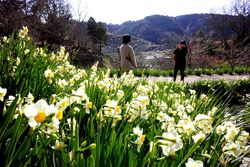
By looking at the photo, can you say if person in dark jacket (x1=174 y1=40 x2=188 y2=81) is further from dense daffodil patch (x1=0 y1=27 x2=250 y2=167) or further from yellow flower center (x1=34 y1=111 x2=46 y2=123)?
yellow flower center (x1=34 y1=111 x2=46 y2=123)

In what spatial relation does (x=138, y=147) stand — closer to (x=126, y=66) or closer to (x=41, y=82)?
(x=41, y=82)

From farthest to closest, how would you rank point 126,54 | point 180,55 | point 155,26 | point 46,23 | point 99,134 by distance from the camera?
point 155,26, point 46,23, point 180,55, point 126,54, point 99,134

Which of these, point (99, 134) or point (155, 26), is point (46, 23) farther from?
point (155, 26)

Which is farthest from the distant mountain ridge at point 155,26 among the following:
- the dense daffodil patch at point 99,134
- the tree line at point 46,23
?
the dense daffodil patch at point 99,134

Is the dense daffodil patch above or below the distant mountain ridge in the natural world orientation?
below

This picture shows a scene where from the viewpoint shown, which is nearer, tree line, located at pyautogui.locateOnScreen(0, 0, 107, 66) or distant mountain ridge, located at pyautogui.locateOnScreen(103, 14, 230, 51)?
tree line, located at pyautogui.locateOnScreen(0, 0, 107, 66)

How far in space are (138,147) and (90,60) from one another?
26.3m

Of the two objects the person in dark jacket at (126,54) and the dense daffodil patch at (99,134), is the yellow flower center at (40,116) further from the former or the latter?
the person in dark jacket at (126,54)

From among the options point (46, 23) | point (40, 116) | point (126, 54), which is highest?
point (46, 23)

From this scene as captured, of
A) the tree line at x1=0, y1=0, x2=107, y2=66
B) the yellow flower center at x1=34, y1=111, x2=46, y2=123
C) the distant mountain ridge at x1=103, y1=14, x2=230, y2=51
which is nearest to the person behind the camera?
the yellow flower center at x1=34, y1=111, x2=46, y2=123

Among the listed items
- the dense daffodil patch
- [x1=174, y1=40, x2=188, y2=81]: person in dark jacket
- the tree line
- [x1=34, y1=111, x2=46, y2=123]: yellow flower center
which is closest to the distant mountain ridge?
the tree line

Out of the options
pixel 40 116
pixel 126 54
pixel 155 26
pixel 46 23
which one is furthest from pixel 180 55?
pixel 155 26

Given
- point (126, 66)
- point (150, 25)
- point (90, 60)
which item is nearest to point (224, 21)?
point (90, 60)

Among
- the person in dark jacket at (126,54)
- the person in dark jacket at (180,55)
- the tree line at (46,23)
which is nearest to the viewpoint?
the person in dark jacket at (126,54)
